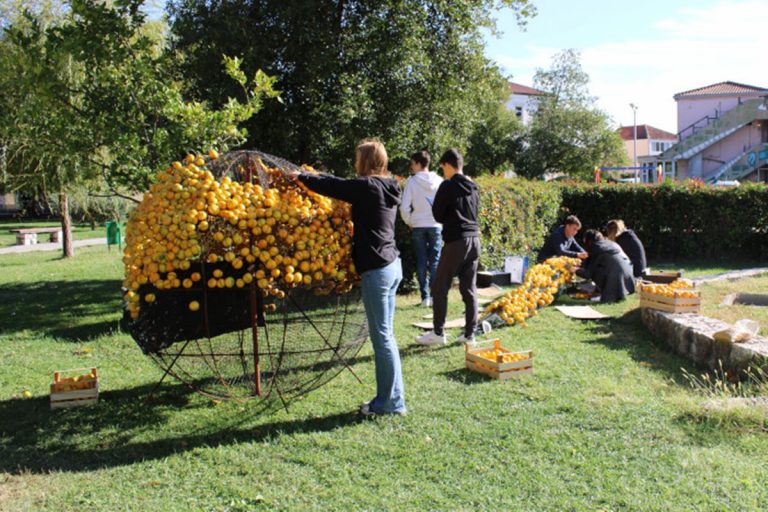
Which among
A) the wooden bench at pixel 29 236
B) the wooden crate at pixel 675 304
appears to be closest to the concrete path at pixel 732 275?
the wooden crate at pixel 675 304

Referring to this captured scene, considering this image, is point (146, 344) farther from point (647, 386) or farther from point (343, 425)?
point (647, 386)

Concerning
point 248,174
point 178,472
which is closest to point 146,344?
point 178,472

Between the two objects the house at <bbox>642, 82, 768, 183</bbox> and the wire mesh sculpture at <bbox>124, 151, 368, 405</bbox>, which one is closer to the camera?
the wire mesh sculpture at <bbox>124, 151, 368, 405</bbox>

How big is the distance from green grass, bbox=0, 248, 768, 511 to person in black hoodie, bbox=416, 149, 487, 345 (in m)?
0.53

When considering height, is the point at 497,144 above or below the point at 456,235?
above

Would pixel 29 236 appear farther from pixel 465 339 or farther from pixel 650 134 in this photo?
pixel 650 134

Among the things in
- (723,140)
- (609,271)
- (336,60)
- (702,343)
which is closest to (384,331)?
(702,343)

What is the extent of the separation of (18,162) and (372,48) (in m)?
11.8

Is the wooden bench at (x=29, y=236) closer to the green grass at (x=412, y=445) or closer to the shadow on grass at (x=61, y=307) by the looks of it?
the shadow on grass at (x=61, y=307)

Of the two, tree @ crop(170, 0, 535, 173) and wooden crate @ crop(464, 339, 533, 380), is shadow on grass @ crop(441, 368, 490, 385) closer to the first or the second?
wooden crate @ crop(464, 339, 533, 380)

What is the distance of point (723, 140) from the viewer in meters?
48.4

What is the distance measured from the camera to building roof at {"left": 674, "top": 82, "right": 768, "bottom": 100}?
55562 mm

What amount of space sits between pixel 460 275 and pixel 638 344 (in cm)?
199

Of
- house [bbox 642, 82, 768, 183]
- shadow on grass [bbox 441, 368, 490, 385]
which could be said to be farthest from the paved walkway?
house [bbox 642, 82, 768, 183]
